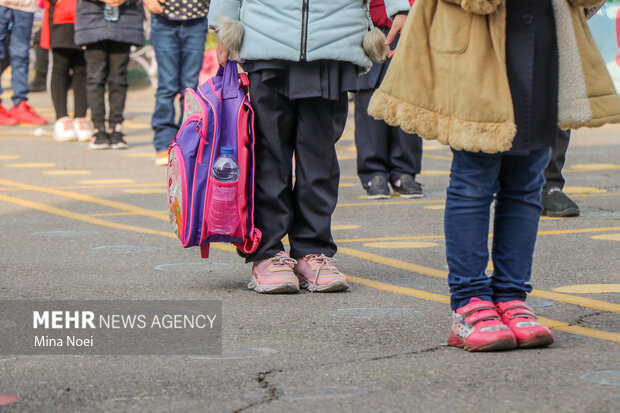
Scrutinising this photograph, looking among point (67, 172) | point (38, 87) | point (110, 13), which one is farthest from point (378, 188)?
point (38, 87)

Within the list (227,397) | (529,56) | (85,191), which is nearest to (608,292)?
(529,56)

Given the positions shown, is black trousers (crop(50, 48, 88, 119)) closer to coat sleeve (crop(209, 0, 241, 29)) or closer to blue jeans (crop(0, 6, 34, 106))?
blue jeans (crop(0, 6, 34, 106))

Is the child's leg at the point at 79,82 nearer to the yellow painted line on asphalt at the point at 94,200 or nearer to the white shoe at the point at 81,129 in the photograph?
the white shoe at the point at 81,129

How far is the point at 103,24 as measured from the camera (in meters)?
9.84

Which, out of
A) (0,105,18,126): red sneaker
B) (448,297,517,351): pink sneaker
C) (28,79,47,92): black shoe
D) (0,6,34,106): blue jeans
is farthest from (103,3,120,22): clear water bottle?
(28,79,47,92): black shoe

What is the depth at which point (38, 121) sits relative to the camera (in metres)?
13.1

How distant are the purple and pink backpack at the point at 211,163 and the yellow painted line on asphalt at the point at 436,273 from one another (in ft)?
2.65

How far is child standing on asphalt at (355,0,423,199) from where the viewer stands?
24.7 feet

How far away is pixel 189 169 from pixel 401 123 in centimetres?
128

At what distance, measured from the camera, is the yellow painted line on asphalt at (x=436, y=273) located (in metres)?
4.22

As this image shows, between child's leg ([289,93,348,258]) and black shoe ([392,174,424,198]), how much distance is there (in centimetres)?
277

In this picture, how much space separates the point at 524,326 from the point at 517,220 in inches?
13.9

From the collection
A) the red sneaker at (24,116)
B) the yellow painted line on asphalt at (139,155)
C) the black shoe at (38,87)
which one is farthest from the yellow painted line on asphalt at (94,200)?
the black shoe at (38,87)

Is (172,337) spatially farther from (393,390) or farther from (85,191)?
(85,191)
